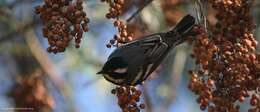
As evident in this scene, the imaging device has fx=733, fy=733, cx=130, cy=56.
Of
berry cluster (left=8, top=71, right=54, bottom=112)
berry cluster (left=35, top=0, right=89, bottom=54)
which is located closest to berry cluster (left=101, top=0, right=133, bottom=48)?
berry cluster (left=35, top=0, right=89, bottom=54)

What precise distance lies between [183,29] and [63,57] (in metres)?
1.90

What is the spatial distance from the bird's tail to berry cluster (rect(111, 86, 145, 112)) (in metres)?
0.59

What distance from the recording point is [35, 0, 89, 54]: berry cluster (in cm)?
270

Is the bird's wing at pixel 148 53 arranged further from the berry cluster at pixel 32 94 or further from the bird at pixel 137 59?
the berry cluster at pixel 32 94

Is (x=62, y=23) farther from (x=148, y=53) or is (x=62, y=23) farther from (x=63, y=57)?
(x=63, y=57)

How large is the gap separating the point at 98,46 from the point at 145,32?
945mm

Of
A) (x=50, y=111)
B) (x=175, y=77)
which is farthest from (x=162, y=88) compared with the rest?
(x=50, y=111)

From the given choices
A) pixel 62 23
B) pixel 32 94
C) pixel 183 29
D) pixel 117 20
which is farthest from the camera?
pixel 32 94

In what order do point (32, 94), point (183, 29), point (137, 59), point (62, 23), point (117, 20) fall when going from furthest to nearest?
point (32, 94) → point (183, 29) → point (137, 59) → point (117, 20) → point (62, 23)

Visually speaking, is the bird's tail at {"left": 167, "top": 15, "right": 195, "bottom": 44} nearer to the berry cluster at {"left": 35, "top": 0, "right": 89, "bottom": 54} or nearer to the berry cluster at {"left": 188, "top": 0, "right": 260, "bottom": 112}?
the berry cluster at {"left": 188, "top": 0, "right": 260, "bottom": 112}

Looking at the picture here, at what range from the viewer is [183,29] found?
11.1 ft

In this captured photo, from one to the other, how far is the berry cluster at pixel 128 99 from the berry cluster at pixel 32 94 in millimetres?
1680

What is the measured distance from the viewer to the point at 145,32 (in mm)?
4195

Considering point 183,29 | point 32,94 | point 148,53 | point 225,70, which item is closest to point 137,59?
point 148,53
